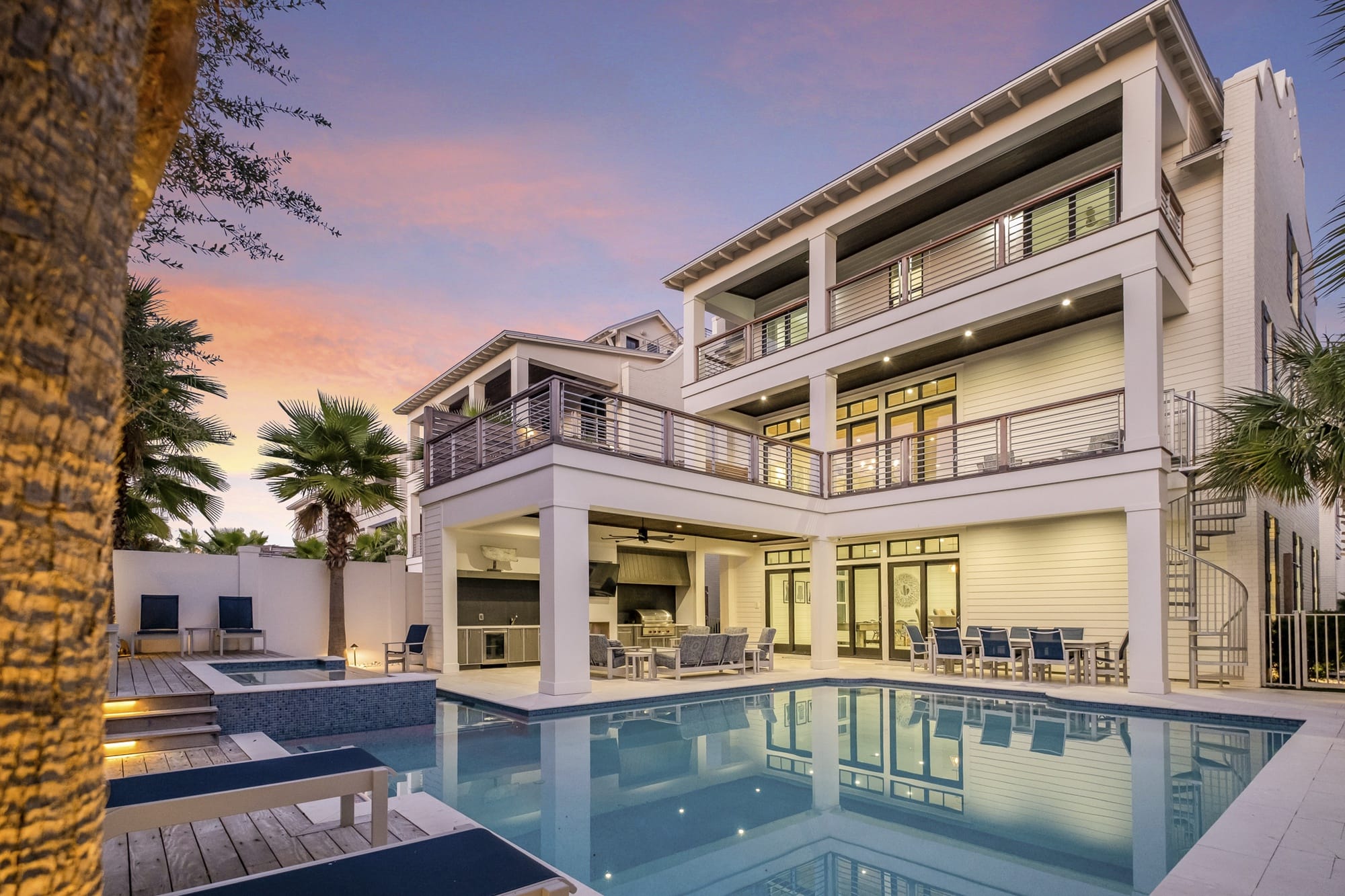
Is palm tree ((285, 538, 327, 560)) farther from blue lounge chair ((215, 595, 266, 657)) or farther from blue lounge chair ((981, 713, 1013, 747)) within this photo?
blue lounge chair ((981, 713, 1013, 747))

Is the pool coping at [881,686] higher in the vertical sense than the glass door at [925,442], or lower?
lower

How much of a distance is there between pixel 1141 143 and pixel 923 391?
6.02 meters

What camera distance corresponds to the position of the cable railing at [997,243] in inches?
474

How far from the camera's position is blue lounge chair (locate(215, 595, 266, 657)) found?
12.9m

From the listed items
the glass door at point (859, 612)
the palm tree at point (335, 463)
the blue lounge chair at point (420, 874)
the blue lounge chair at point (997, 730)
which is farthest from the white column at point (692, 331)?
the blue lounge chair at point (420, 874)

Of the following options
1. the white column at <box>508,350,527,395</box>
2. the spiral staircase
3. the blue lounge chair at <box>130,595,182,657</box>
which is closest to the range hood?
the white column at <box>508,350,527,395</box>

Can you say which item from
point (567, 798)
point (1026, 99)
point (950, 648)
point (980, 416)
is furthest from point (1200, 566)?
point (567, 798)

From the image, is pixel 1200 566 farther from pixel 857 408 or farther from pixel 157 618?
pixel 157 618

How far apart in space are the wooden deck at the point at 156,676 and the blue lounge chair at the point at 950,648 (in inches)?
419

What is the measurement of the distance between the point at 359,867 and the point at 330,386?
13236 millimetres

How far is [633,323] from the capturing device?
82.9 ft

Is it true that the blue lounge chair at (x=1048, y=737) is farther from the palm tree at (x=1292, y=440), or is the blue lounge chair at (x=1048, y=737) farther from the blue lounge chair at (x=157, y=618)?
the blue lounge chair at (x=157, y=618)

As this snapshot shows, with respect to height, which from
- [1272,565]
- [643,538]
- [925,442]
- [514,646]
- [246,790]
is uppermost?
[925,442]

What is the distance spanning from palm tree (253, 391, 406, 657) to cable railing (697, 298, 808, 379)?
23.9ft
